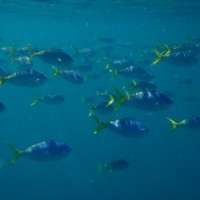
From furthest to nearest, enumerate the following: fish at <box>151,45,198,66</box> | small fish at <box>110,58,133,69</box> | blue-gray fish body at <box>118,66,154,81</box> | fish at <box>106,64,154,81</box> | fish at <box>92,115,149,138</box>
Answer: small fish at <box>110,58,133,69</box> → blue-gray fish body at <box>118,66,154,81</box> → fish at <box>106,64,154,81</box> → fish at <box>151,45,198,66</box> → fish at <box>92,115,149,138</box>

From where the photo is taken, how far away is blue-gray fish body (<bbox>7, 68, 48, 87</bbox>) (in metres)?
9.01

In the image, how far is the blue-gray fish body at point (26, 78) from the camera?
9013 millimetres

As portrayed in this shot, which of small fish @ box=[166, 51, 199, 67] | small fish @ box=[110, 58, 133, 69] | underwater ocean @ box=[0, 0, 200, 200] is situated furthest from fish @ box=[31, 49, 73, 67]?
small fish @ box=[110, 58, 133, 69]

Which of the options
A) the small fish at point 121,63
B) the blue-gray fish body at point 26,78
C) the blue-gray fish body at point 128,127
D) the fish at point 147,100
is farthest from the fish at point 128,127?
the small fish at point 121,63

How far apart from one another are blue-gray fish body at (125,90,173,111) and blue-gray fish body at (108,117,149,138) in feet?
1.45

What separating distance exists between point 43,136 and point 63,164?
6.15 metres

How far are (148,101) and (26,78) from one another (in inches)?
148

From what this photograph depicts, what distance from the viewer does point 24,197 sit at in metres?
17.2

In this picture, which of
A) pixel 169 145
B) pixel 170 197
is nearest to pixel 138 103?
pixel 170 197

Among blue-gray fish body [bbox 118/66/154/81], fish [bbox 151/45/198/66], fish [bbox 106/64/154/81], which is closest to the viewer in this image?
fish [bbox 151/45/198/66]

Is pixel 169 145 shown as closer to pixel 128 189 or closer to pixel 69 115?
pixel 128 189

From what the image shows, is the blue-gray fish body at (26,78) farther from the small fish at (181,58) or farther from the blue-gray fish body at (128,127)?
the small fish at (181,58)

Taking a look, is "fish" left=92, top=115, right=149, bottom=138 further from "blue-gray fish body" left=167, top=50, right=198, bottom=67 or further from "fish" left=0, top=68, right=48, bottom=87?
"blue-gray fish body" left=167, top=50, right=198, bottom=67

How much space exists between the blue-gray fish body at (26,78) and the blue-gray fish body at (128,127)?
2893 mm
